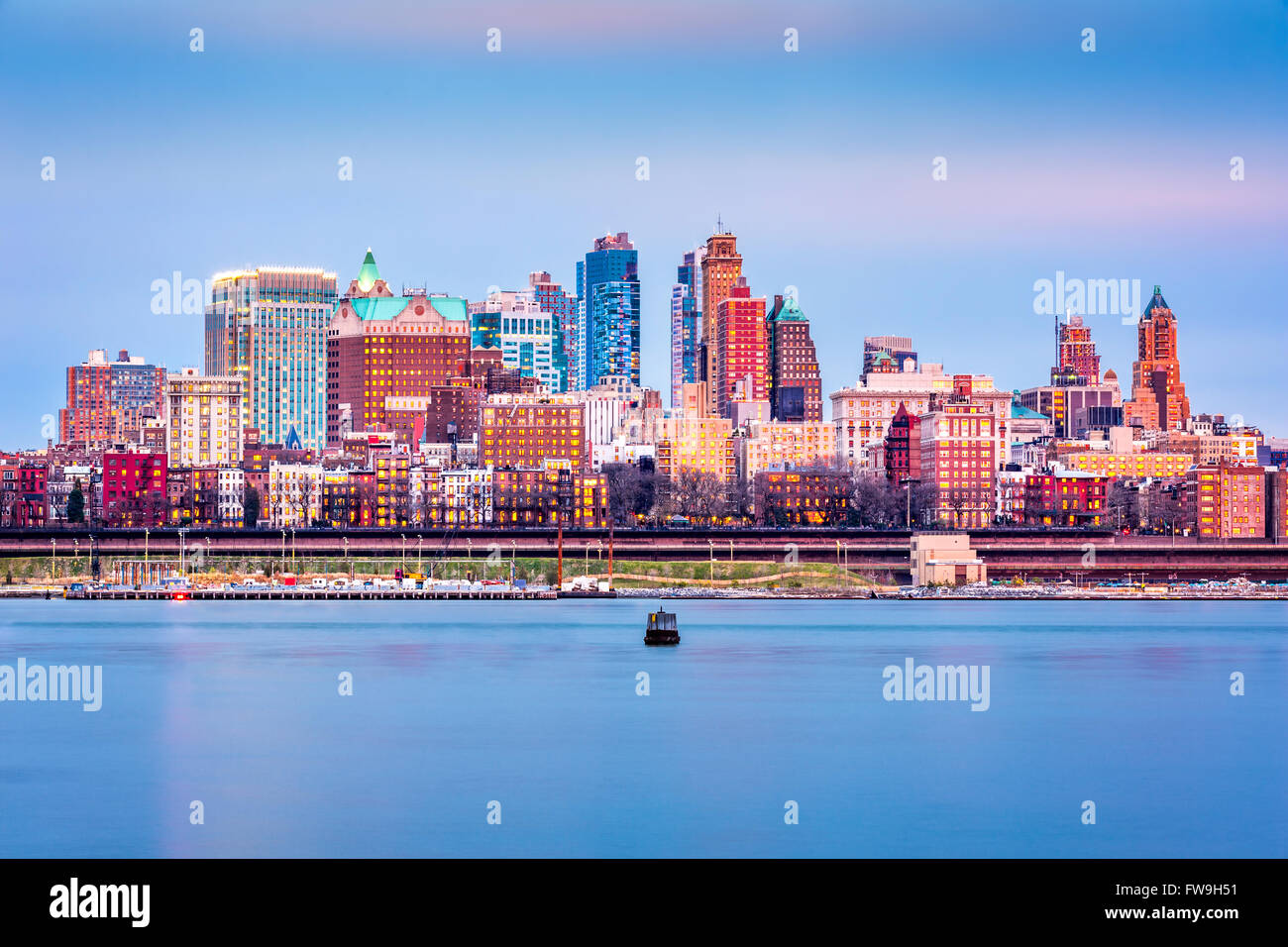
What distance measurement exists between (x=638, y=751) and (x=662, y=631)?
34.1 m

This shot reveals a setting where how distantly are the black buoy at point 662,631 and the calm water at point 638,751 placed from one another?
41.8 inches

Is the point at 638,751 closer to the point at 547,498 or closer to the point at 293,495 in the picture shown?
the point at 547,498

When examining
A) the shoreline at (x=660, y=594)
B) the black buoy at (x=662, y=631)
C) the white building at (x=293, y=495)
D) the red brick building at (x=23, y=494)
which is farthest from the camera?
the white building at (x=293, y=495)

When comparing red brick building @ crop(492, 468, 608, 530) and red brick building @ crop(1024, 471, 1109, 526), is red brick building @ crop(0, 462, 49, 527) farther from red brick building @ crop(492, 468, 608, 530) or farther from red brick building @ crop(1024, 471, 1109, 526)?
red brick building @ crop(1024, 471, 1109, 526)

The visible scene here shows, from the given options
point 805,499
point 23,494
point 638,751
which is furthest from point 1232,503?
point 638,751

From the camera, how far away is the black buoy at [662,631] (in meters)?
79.2

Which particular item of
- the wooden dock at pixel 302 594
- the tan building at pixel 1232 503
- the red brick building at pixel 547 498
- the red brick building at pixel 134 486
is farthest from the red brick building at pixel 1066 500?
the red brick building at pixel 134 486

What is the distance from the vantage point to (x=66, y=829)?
35531mm

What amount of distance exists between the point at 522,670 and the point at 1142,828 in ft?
107

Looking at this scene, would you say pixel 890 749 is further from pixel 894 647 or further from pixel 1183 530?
pixel 1183 530

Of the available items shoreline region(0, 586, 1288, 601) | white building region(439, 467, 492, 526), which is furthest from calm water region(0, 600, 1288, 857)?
white building region(439, 467, 492, 526)

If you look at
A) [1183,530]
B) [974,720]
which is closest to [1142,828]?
[974,720]

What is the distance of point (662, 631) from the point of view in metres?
79.8

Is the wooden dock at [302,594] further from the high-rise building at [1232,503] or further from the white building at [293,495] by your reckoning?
the high-rise building at [1232,503]
